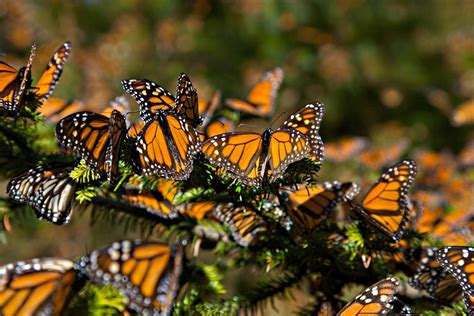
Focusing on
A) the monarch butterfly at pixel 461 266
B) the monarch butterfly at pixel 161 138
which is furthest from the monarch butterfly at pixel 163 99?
the monarch butterfly at pixel 461 266

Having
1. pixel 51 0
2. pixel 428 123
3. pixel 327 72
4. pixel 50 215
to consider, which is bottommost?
pixel 50 215

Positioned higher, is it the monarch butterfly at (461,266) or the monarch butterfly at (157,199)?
the monarch butterfly at (157,199)

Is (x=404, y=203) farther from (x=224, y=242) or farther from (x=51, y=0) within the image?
(x=51, y=0)

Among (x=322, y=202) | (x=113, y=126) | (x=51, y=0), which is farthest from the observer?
(x=51, y=0)

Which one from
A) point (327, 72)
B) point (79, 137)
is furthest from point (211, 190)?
point (327, 72)

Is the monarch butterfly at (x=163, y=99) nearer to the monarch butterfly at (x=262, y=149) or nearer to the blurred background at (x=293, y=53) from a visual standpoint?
the monarch butterfly at (x=262, y=149)

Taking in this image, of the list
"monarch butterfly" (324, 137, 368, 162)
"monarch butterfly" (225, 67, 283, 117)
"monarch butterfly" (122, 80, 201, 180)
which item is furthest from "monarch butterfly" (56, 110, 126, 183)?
"monarch butterfly" (324, 137, 368, 162)

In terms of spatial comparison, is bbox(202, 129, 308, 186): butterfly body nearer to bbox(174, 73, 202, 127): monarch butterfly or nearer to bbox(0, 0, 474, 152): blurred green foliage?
bbox(174, 73, 202, 127): monarch butterfly

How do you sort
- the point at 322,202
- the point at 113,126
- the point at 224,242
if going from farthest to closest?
the point at 224,242, the point at 322,202, the point at 113,126
